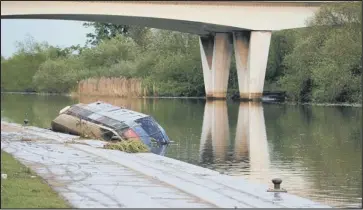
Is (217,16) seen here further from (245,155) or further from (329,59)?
(245,155)

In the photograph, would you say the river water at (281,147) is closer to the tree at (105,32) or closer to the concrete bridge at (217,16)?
the concrete bridge at (217,16)

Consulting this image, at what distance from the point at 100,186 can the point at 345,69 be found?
152 ft

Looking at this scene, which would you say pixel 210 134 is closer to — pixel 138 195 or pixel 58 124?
pixel 58 124

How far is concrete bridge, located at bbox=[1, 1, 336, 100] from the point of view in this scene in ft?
215

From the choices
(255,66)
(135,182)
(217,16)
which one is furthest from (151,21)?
(135,182)

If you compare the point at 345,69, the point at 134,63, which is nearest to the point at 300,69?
the point at 345,69

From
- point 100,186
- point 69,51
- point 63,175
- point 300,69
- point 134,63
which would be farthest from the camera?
point 69,51

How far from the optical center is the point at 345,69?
59219mm

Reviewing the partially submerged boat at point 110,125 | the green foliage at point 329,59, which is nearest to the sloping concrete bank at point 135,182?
the partially submerged boat at point 110,125

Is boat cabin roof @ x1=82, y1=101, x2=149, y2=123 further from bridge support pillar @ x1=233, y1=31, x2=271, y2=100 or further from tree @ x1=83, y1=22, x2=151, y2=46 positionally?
tree @ x1=83, y1=22, x2=151, y2=46

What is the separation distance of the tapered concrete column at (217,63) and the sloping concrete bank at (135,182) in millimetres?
54217

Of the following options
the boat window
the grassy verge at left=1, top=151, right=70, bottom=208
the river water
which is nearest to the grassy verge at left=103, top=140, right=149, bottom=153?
the river water

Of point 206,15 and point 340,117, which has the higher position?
point 206,15

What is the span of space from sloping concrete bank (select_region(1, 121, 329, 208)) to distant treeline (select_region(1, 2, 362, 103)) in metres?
29.5
